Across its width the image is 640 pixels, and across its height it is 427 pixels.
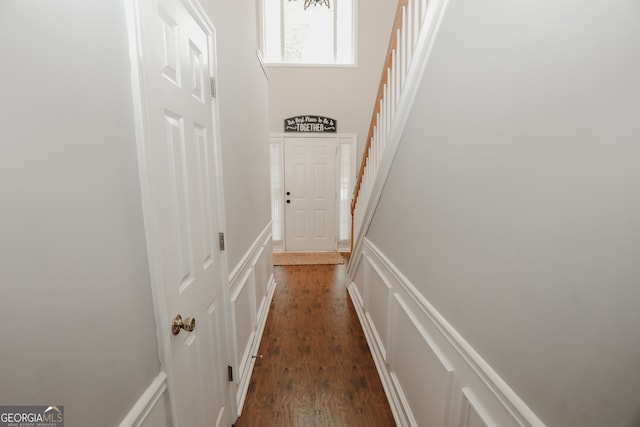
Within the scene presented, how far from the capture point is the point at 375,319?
2.27m

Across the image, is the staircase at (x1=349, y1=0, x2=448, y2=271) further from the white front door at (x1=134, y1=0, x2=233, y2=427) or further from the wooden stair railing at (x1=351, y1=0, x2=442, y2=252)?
the white front door at (x1=134, y1=0, x2=233, y2=427)

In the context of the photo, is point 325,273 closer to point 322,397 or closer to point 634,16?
point 322,397

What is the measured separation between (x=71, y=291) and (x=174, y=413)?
0.61m

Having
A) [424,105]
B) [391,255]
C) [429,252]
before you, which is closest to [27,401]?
[429,252]

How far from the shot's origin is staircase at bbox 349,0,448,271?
49.5 inches

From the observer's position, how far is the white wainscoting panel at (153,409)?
0.69 metres

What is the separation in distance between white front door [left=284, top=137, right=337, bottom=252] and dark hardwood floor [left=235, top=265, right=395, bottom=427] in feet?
5.89

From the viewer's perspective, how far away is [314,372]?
2057mm

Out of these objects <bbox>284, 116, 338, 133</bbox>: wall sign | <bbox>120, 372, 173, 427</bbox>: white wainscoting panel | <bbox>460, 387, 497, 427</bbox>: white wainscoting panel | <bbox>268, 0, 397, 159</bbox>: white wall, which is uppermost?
<bbox>268, 0, 397, 159</bbox>: white wall

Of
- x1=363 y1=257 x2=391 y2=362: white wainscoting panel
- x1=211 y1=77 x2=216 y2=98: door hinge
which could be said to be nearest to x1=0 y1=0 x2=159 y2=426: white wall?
x1=211 y1=77 x2=216 y2=98: door hinge

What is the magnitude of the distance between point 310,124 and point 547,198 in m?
4.31

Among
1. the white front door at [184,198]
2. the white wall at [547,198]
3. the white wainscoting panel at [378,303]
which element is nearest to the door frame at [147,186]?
the white front door at [184,198]

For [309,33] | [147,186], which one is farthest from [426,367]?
[309,33]

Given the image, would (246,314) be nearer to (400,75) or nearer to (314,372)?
(314,372)
